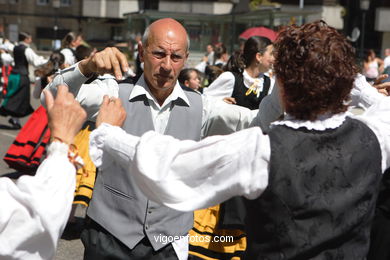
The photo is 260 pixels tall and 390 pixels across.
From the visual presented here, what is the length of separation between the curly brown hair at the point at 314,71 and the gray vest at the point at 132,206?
0.85 m

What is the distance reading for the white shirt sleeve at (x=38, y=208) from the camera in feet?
5.24

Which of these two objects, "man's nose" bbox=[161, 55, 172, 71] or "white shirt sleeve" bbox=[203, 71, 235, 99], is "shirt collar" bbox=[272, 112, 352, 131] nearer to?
"man's nose" bbox=[161, 55, 172, 71]

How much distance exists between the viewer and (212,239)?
3891 millimetres

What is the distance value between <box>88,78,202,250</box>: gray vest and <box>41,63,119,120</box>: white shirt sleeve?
0.30 ft

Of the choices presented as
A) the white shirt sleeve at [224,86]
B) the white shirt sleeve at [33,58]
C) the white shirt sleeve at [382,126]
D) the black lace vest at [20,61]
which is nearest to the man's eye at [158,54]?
the white shirt sleeve at [382,126]

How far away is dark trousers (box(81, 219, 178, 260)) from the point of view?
8.18ft

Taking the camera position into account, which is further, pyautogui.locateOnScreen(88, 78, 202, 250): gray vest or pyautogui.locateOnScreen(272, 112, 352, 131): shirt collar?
pyautogui.locateOnScreen(88, 78, 202, 250): gray vest

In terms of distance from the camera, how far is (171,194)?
170 centimetres

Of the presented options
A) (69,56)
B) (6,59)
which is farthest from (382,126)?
(6,59)

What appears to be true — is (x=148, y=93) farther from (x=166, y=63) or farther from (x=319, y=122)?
(x=319, y=122)

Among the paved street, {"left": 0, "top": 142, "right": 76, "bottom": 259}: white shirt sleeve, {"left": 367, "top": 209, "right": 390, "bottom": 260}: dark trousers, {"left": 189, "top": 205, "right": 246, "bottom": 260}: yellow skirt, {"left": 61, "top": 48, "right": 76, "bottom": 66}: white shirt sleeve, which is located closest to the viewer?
{"left": 0, "top": 142, "right": 76, "bottom": 259}: white shirt sleeve

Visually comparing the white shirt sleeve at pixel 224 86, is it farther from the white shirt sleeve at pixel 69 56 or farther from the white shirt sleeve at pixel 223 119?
the white shirt sleeve at pixel 69 56

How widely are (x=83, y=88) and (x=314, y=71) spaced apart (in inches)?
41.9

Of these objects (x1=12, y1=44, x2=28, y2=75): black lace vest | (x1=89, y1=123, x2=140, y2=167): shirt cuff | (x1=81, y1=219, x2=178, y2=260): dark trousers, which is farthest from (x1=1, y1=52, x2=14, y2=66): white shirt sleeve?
(x1=89, y1=123, x2=140, y2=167): shirt cuff
